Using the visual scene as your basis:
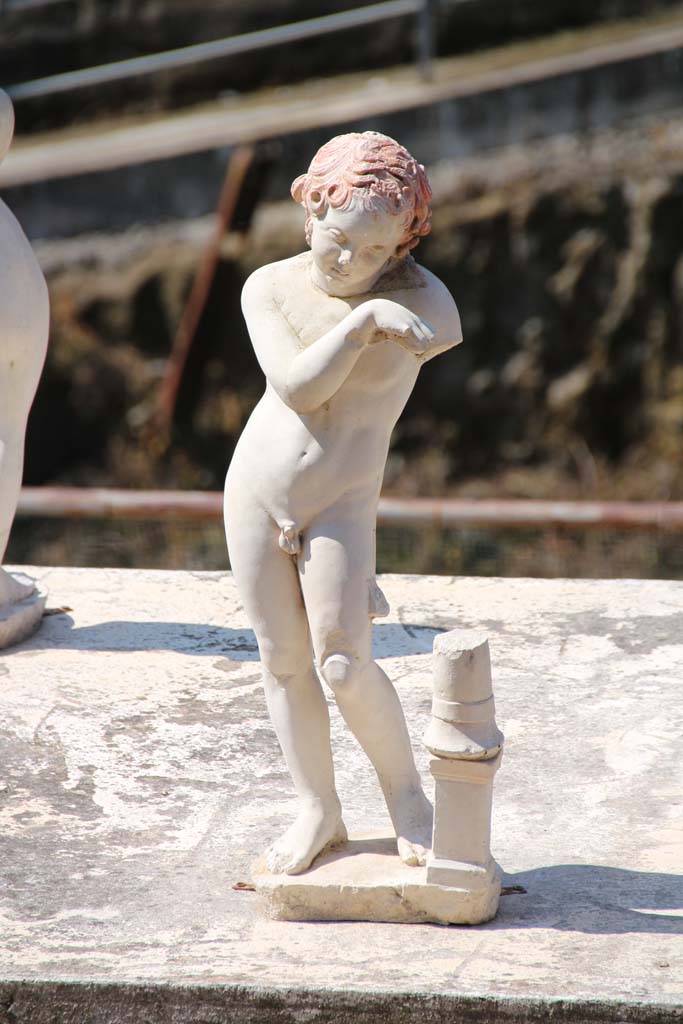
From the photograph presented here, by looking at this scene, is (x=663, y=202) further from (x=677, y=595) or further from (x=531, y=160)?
(x=677, y=595)

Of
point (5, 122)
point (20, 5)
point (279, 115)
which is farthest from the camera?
point (20, 5)

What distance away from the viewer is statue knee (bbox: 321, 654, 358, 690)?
3660 mm

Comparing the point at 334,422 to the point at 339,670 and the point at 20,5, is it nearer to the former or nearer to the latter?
the point at 339,670

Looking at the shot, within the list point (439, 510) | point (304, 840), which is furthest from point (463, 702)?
point (439, 510)

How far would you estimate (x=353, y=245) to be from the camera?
3508 mm

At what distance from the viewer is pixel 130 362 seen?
12.4m

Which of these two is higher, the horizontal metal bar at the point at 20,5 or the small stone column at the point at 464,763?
the horizontal metal bar at the point at 20,5

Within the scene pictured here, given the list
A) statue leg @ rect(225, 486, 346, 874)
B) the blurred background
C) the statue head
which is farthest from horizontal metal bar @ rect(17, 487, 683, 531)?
the blurred background

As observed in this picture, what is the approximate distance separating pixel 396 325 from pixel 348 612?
62 cm

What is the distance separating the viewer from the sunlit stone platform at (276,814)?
3445mm

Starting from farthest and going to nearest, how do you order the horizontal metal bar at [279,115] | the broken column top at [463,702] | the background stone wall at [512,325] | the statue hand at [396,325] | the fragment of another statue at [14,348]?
1. the background stone wall at [512,325]
2. the horizontal metal bar at [279,115]
3. the fragment of another statue at [14,348]
4. the broken column top at [463,702]
5. the statue hand at [396,325]

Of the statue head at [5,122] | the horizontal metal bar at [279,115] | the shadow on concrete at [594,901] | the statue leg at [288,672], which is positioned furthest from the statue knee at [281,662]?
the horizontal metal bar at [279,115]

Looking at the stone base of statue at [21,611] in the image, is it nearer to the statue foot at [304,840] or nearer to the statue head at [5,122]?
the statue head at [5,122]

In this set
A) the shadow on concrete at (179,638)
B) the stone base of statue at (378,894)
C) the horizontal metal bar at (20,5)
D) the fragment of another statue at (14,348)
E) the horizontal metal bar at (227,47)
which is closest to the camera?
the stone base of statue at (378,894)
